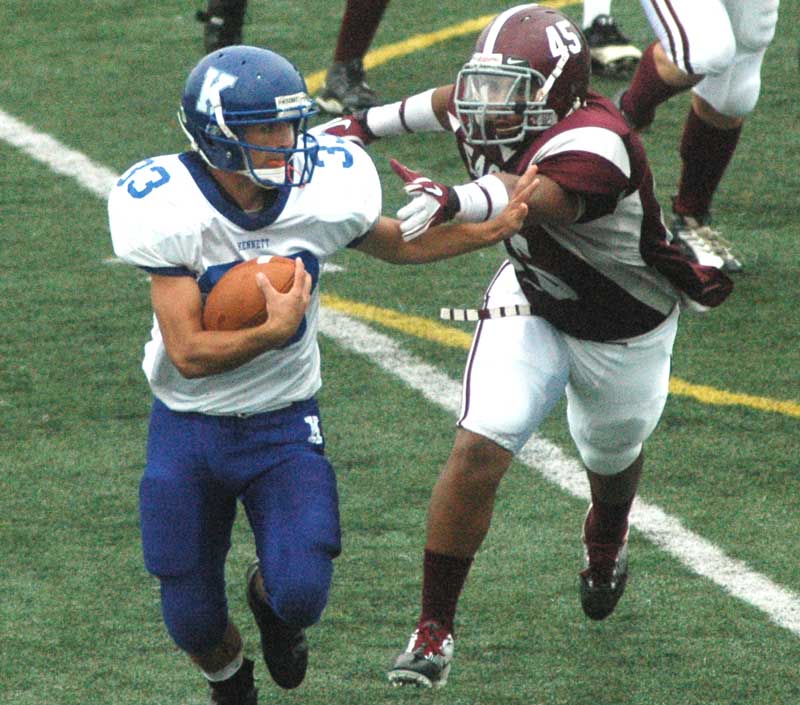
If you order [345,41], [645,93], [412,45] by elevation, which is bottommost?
[412,45]

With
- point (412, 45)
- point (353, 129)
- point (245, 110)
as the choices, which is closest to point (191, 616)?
point (245, 110)

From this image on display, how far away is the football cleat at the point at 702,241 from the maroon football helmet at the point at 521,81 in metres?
2.23

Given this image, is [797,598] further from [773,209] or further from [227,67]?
[773,209]

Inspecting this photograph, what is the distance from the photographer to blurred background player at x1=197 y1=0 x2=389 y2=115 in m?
7.52

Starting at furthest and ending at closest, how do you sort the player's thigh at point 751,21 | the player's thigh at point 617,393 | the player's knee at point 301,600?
the player's thigh at point 751,21 → the player's thigh at point 617,393 → the player's knee at point 301,600

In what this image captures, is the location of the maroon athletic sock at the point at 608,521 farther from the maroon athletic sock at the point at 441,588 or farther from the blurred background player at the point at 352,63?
the blurred background player at the point at 352,63

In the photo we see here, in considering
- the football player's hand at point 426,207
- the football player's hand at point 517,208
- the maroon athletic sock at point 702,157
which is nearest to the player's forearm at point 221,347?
the football player's hand at point 426,207

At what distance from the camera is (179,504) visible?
151 inches

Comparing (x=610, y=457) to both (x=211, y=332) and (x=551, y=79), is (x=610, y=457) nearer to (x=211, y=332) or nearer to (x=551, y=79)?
(x=551, y=79)

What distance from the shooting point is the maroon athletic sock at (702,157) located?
250 inches

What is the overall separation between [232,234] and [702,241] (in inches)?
115

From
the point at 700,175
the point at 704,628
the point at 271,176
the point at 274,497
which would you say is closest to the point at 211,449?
the point at 274,497

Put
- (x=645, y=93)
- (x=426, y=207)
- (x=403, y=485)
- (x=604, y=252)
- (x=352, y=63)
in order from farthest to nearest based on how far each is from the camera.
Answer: (x=352, y=63), (x=645, y=93), (x=403, y=485), (x=604, y=252), (x=426, y=207)

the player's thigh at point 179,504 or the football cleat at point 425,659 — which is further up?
the player's thigh at point 179,504
